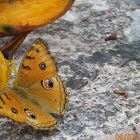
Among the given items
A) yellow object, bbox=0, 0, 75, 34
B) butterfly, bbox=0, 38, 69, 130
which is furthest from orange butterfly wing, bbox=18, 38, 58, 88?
yellow object, bbox=0, 0, 75, 34

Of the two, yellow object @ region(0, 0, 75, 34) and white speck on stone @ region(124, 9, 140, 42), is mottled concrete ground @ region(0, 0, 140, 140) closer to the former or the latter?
white speck on stone @ region(124, 9, 140, 42)

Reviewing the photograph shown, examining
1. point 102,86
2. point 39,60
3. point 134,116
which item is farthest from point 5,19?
point 134,116

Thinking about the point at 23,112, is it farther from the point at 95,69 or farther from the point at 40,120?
the point at 95,69

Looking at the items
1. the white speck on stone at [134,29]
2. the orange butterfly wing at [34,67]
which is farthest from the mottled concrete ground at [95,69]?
the orange butterfly wing at [34,67]

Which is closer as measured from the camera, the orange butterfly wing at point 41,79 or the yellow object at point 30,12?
the orange butterfly wing at point 41,79

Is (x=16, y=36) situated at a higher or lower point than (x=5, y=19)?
lower

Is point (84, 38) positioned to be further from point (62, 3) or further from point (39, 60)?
point (39, 60)

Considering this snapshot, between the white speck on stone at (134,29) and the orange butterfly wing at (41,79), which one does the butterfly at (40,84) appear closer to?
the orange butterfly wing at (41,79)

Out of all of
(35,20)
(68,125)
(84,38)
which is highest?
(35,20)
